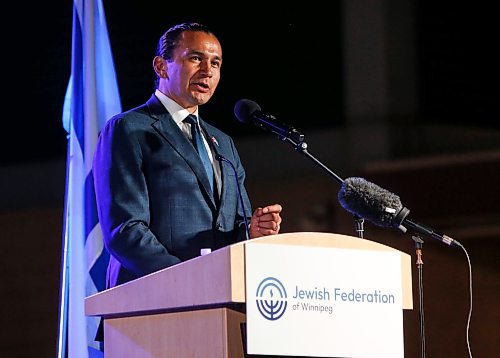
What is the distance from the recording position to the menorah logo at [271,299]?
2.29 metres

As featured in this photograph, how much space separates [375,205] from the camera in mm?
2775

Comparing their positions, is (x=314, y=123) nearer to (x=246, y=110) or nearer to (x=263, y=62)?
(x=263, y=62)

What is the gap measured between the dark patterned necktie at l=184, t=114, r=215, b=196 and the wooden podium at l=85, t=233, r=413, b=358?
24.5 inches

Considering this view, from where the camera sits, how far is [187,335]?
7.88 feet

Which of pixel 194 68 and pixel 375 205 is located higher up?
pixel 194 68

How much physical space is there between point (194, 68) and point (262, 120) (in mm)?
412

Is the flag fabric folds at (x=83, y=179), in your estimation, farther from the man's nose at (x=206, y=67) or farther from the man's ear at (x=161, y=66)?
the man's nose at (x=206, y=67)

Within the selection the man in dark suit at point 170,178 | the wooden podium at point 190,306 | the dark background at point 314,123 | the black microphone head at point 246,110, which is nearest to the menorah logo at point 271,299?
the wooden podium at point 190,306

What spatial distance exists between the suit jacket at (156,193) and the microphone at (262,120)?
0.79 feet

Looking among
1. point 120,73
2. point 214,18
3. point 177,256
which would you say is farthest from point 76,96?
point 214,18

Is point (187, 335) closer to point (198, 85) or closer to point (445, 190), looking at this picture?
point (198, 85)

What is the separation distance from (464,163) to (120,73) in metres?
2.40

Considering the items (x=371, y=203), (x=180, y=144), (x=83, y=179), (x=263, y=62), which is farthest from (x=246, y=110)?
(x=263, y=62)

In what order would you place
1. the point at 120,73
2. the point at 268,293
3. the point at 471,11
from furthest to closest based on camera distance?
the point at 471,11 → the point at 120,73 → the point at 268,293
